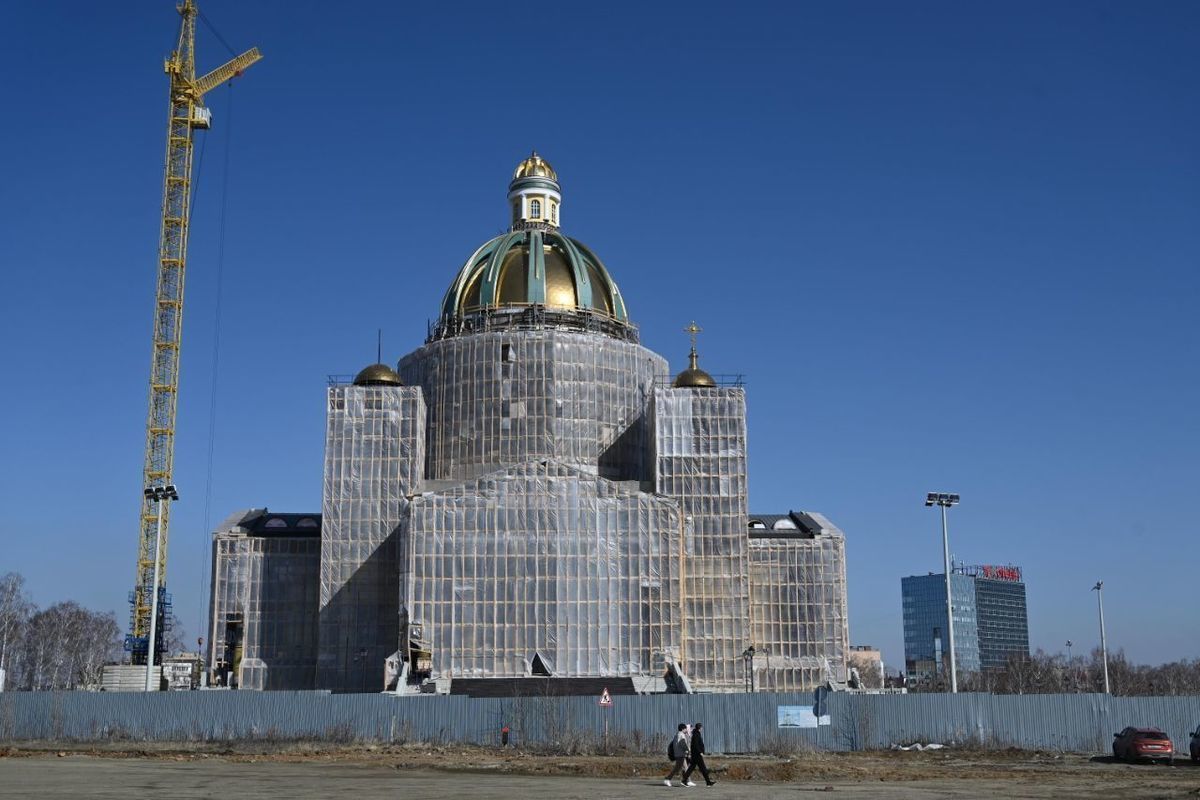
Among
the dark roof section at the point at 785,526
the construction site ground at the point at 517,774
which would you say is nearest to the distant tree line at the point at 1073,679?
the dark roof section at the point at 785,526

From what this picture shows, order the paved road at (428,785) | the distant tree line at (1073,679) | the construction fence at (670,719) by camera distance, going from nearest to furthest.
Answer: the paved road at (428,785) < the construction fence at (670,719) < the distant tree line at (1073,679)

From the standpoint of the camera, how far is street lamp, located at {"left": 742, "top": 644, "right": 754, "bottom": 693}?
72.2m

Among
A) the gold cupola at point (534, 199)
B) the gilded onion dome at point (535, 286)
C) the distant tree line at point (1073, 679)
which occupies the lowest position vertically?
the distant tree line at point (1073, 679)

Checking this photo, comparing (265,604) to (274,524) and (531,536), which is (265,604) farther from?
(531,536)

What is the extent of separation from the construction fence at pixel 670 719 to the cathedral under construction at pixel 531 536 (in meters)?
11.6

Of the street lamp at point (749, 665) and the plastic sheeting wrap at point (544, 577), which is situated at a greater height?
the plastic sheeting wrap at point (544, 577)

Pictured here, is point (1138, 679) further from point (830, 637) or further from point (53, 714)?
point (53, 714)

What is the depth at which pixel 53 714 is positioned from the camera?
5541cm

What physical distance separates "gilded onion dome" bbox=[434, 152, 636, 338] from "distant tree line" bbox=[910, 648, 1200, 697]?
5100 cm

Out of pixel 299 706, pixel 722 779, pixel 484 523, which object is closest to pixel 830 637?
pixel 484 523

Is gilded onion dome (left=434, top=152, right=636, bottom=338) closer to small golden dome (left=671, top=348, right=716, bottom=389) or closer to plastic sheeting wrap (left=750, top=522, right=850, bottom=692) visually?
small golden dome (left=671, top=348, right=716, bottom=389)

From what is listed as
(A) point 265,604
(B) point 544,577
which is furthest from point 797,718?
(A) point 265,604

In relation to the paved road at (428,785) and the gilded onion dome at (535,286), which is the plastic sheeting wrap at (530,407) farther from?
the paved road at (428,785)

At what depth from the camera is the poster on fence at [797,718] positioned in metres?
52.3
